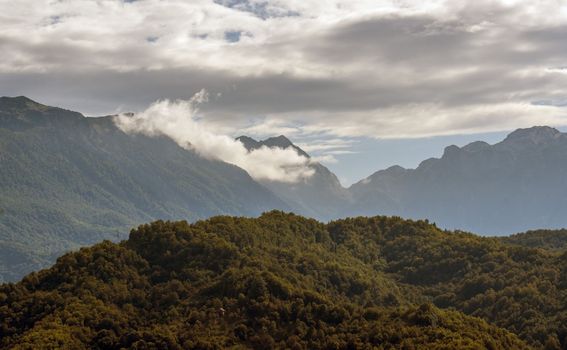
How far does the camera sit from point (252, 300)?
139625mm

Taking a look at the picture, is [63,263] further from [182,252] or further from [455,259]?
[455,259]

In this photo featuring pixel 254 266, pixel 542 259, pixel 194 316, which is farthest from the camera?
pixel 542 259

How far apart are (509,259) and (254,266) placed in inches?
2976

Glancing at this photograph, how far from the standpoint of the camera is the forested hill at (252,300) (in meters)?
126

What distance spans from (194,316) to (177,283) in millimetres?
16259

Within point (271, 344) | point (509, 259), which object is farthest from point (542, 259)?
point (271, 344)

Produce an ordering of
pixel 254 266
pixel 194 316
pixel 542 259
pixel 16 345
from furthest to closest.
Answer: pixel 542 259
pixel 254 266
pixel 194 316
pixel 16 345

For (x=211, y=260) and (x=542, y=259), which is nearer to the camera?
(x=211, y=260)

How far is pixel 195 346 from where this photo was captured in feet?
407

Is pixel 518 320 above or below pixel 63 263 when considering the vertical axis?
below

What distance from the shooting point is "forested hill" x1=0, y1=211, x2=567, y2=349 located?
12650cm

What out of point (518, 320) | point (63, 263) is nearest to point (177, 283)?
point (63, 263)

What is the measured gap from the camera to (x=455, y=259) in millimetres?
199625

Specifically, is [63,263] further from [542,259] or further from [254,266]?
[542,259]
